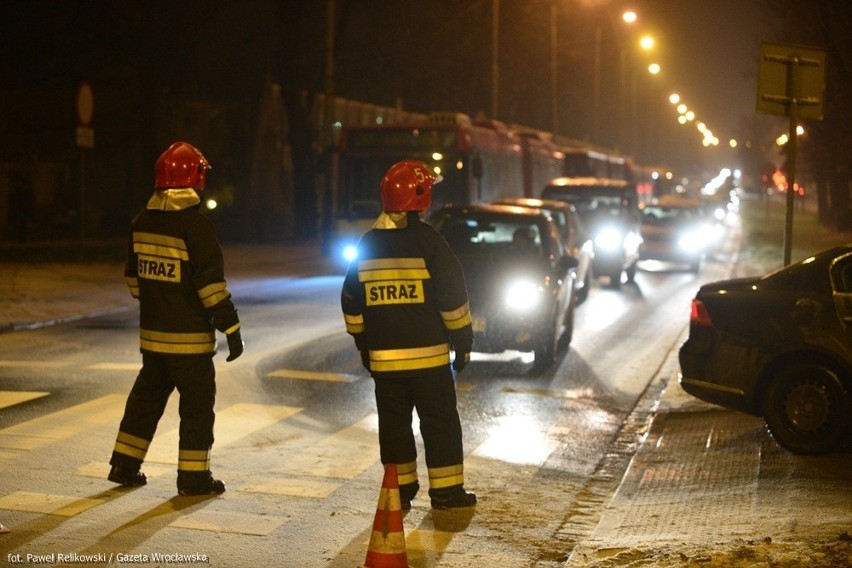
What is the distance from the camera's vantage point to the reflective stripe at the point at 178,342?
7457 mm

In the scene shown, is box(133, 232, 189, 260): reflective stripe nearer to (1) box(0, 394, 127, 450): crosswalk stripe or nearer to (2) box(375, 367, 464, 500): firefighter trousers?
(2) box(375, 367, 464, 500): firefighter trousers

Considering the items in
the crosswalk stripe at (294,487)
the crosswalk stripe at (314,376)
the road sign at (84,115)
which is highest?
the road sign at (84,115)

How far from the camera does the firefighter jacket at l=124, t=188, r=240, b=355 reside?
7426 mm

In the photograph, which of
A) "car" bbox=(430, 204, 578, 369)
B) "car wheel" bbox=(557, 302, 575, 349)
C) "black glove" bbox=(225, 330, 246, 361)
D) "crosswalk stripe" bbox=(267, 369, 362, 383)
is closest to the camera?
"black glove" bbox=(225, 330, 246, 361)

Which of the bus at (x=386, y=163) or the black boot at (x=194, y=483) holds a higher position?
the bus at (x=386, y=163)

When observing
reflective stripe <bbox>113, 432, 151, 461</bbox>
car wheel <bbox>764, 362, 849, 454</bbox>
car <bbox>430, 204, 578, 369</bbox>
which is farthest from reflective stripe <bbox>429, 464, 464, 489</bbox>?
car <bbox>430, 204, 578, 369</bbox>

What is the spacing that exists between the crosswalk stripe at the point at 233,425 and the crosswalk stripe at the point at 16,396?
166cm

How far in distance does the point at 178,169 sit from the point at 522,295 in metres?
6.52

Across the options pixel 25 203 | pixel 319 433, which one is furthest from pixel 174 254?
pixel 25 203

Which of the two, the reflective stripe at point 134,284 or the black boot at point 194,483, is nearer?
the black boot at point 194,483

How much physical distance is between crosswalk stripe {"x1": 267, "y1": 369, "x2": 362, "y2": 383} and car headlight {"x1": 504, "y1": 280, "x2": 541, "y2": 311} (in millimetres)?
1831

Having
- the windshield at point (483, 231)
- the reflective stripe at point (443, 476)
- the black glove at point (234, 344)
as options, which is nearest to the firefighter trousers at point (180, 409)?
the black glove at point (234, 344)

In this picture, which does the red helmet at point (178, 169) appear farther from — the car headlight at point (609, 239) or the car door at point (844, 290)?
the car headlight at point (609, 239)

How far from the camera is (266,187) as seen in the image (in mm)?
42344
